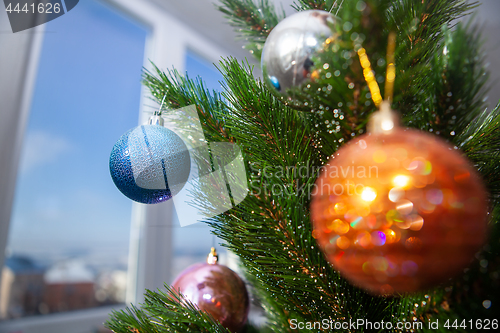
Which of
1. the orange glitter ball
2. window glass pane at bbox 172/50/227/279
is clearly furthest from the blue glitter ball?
window glass pane at bbox 172/50/227/279

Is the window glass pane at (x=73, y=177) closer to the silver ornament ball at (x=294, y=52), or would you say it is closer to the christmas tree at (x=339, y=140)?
the christmas tree at (x=339, y=140)

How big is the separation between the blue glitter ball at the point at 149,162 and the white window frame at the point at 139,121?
0.76 ft

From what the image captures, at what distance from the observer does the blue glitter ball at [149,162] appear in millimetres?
323

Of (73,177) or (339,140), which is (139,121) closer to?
(73,177)

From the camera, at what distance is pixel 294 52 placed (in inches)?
10.0

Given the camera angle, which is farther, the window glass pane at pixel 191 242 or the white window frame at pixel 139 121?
the window glass pane at pixel 191 242

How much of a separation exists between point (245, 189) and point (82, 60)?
3.59 feet

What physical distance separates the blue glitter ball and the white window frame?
9.2 inches

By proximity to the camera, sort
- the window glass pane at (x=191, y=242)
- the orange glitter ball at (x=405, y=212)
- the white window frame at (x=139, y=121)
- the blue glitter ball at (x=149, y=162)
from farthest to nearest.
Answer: the window glass pane at (x=191, y=242) → the white window frame at (x=139, y=121) → the blue glitter ball at (x=149, y=162) → the orange glitter ball at (x=405, y=212)

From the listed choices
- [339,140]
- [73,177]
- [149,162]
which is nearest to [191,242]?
[73,177]

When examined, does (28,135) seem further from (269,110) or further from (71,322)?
(269,110)

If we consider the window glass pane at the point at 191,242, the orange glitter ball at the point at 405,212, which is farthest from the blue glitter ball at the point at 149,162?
the window glass pane at the point at 191,242

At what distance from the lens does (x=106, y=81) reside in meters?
1.17

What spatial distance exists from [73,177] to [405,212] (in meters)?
1.14
